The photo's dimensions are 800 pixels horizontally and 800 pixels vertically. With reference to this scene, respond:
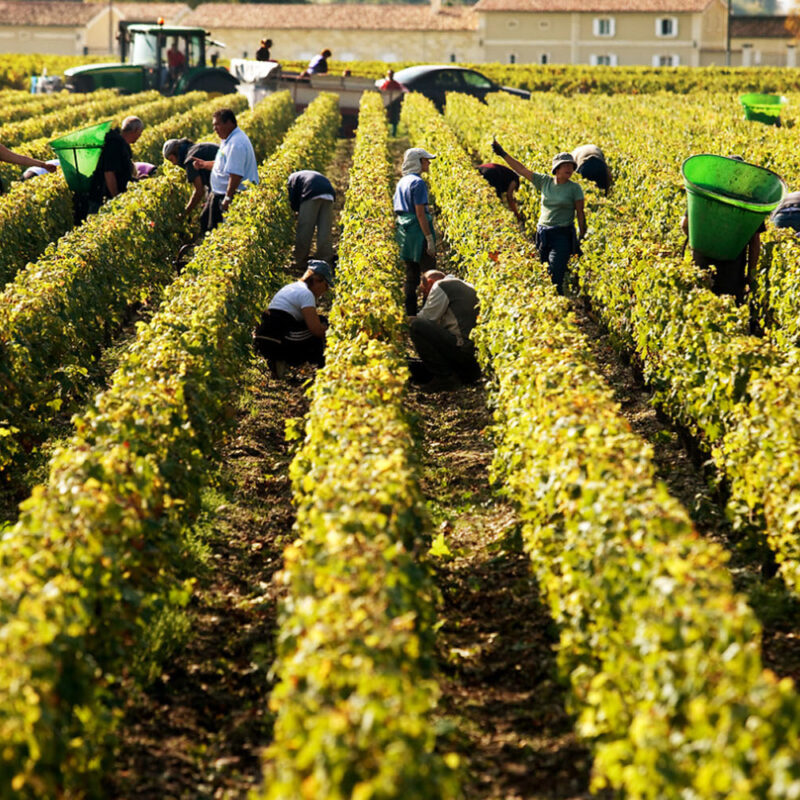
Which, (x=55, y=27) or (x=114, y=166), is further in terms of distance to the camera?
(x=55, y=27)

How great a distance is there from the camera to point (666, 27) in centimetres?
6969

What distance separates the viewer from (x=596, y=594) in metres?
5.50

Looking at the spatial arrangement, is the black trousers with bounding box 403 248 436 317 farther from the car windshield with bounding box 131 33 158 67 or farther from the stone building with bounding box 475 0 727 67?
the stone building with bounding box 475 0 727 67

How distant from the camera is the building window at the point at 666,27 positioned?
227 ft

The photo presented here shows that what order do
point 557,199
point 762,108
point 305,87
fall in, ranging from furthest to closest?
1. point 305,87
2. point 762,108
3. point 557,199

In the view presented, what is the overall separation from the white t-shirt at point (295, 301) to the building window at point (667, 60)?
209 ft

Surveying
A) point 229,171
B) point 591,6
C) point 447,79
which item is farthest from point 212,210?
point 591,6

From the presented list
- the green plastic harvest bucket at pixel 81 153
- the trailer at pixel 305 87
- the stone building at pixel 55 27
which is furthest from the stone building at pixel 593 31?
the green plastic harvest bucket at pixel 81 153

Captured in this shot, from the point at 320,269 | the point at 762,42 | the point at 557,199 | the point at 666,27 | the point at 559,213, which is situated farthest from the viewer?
the point at 762,42

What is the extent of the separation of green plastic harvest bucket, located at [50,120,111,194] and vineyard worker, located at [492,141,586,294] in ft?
16.5

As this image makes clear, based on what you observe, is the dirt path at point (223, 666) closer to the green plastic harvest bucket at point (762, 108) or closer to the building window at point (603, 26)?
the green plastic harvest bucket at point (762, 108)

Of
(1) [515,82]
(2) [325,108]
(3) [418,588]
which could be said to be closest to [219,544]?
(3) [418,588]

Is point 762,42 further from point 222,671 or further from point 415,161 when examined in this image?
point 222,671

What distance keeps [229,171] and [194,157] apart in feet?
5.90
